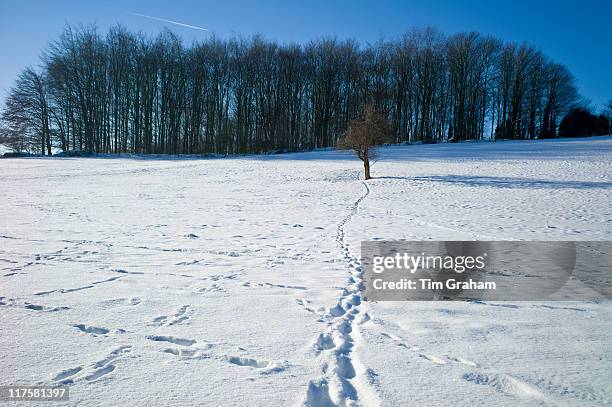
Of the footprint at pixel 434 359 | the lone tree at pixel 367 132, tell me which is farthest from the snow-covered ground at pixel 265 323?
the lone tree at pixel 367 132

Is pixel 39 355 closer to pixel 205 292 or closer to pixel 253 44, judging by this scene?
pixel 205 292

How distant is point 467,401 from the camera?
6.09 feet

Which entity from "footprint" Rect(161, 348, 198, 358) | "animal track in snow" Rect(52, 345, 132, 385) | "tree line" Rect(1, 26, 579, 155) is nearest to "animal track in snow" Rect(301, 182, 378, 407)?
"footprint" Rect(161, 348, 198, 358)

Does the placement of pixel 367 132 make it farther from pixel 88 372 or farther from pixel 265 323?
pixel 88 372

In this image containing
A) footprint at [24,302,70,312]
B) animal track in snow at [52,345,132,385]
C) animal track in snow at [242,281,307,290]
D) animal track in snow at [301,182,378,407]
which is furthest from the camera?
animal track in snow at [242,281,307,290]

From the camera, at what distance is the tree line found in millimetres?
37219

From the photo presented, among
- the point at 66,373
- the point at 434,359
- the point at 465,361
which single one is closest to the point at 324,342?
the point at 434,359

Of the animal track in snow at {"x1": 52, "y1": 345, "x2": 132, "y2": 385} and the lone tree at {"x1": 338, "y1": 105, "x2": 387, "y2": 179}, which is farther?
the lone tree at {"x1": 338, "y1": 105, "x2": 387, "y2": 179}

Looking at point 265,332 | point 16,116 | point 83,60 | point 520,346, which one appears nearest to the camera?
point 520,346

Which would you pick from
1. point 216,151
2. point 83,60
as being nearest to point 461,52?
point 216,151

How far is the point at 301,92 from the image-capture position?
136 feet

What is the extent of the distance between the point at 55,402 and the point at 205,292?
66.6 inches

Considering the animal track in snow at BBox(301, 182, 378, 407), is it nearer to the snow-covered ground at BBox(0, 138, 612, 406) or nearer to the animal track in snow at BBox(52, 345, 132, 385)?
the snow-covered ground at BBox(0, 138, 612, 406)

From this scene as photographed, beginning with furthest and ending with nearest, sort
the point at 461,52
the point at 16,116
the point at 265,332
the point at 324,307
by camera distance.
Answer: the point at 461,52 < the point at 16,116 < the point at 324,307 < the point at 265,332
